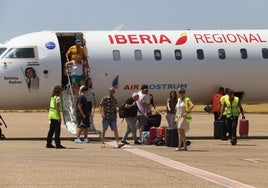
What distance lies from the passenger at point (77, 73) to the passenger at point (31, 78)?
1.18 meters

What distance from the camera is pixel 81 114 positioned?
850 inches

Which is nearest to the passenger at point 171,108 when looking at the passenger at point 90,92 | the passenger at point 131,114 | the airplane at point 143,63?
the passenger at point 131,114

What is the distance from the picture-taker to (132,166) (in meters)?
15.3

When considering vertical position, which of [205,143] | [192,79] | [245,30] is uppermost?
[245,30]

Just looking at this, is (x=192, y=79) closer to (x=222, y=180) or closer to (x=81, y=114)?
(x=81, y=114)

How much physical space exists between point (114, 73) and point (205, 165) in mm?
9226

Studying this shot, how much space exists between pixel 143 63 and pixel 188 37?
204 cm

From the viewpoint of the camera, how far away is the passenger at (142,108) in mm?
22344

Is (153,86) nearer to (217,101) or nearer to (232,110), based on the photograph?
(217,101)

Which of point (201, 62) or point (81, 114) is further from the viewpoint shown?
point (201, 62)

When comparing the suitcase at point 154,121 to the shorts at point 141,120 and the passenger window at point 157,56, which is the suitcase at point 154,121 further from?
the passenger window at point 157,56

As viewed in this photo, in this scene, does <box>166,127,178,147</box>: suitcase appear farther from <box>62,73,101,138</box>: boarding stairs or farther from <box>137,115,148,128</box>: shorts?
<box>62,73,101,138</box>: boarding stairs

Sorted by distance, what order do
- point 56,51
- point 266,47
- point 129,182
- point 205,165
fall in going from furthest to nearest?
point 266,47
point 56,51
point 205,165
point 129,182

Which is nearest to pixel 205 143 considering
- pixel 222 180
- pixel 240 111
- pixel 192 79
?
pixel 240 111
